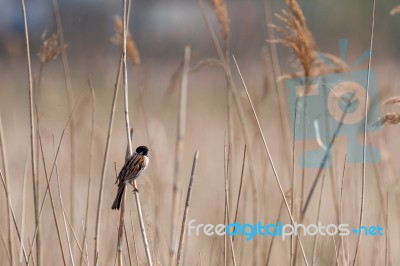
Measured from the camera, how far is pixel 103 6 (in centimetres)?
739

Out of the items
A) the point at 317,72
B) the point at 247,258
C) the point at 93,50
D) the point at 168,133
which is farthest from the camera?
the point at 93,50

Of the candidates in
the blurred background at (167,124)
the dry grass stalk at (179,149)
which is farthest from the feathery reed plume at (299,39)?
the dry grass stalk at (179,149)

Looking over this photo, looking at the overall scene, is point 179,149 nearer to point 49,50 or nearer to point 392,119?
point 392,119

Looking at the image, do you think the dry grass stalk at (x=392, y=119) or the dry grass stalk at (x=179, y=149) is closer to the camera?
the dry grass stalk at (x=179, y=149)

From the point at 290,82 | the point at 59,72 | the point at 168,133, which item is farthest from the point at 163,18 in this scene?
the point at 290,82

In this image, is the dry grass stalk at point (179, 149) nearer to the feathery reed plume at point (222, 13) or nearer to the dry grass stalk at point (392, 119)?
the dry grass stalk at point (392, 119)

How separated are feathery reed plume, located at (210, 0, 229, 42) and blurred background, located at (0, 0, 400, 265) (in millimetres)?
253

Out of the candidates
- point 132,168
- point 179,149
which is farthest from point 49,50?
point 179,149

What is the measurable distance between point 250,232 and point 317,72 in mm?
562

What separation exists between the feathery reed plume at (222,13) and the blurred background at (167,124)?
0.83 ft

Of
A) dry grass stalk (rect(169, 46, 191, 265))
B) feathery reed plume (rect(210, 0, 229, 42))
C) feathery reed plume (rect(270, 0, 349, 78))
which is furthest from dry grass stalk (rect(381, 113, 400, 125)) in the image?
feathery reed plume (rect(210, 0, 229, 42))

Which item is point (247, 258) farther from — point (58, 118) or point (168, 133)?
point (58, 118)

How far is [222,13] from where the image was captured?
7.82 feet

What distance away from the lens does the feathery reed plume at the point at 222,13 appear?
2.36 m
